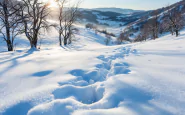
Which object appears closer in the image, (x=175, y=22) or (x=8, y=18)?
(x=8, y=18)

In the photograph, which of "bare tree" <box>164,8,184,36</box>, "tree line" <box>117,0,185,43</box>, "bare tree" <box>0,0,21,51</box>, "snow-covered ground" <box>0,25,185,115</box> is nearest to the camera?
"snow-covered ground" <box>0,25,185,115</box>

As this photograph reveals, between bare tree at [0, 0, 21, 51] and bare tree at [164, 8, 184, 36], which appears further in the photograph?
bare tree at [164, 8, 184, 36]

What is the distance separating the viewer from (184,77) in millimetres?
3301

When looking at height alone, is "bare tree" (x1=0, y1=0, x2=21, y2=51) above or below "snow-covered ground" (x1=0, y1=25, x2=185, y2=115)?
above

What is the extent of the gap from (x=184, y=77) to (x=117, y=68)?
1718 millimetres

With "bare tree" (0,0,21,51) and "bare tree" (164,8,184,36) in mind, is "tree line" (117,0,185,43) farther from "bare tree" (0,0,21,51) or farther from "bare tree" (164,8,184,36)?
"bare tree" (0,0,21,51)

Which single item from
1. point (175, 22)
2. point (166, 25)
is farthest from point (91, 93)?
point (166, 25)

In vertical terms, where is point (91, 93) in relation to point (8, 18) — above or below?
below

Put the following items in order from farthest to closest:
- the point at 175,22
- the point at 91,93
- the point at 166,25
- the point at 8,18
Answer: the point at 166,25 → the point at 175,22 → the point at 8,18 → the point at 91,93

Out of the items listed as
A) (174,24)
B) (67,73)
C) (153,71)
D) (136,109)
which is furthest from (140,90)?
(174,24)

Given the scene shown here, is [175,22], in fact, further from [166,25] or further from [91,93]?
[91,93]

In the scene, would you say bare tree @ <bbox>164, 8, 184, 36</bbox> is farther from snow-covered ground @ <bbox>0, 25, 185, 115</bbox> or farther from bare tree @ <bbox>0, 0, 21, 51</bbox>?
snow-covered ground @ <bbox>0, 25, 185, 115</bbox>

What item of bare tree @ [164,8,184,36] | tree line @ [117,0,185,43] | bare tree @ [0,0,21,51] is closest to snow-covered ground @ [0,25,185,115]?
bare tree @ [0,0,21,51]

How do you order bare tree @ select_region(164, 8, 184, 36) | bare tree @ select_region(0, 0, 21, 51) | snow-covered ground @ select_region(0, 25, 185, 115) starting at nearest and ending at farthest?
snow-covered ground @ select_region(0, 25, 185, 115) < bare tree @ select_region(0, 0, 21, 51) < bare tree @ select_region(164, 8, 184, 36)
